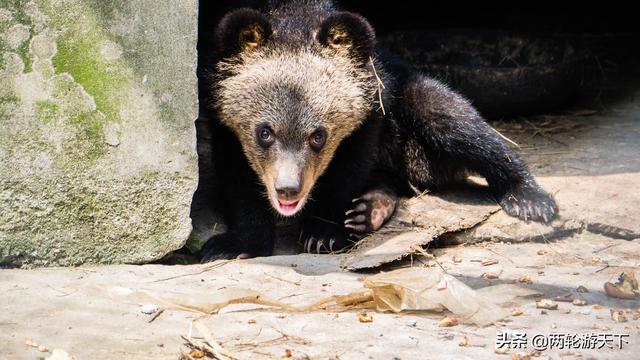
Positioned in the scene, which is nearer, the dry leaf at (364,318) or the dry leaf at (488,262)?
the dry leaf at (364,318)

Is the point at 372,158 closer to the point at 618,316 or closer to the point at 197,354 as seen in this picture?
the point at 618,316

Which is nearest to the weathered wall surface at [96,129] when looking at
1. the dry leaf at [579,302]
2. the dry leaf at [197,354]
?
the dry leaf at [197,354]

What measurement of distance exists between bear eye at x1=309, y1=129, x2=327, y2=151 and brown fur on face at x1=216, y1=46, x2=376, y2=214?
0.04m

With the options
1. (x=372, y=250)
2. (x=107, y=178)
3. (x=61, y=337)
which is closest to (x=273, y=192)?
(x=372, y=250)

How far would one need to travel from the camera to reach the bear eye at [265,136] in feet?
19.2

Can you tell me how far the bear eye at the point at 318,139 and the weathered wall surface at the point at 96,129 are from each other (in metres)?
0.89

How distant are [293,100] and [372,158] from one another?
3.49 feet

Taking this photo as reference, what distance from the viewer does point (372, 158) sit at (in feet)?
22.0

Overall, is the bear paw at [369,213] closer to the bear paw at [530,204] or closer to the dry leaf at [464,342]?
the bear paw at [530,204]

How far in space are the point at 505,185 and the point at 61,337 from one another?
3.70 m

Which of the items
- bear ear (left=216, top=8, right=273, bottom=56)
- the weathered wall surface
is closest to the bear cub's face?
bear ear (left=216, top=8, right=273, bottom=56)

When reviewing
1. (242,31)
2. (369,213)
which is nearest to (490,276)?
(369,213)

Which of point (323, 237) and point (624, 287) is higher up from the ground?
point (624, 287)

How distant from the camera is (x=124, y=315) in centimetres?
447
